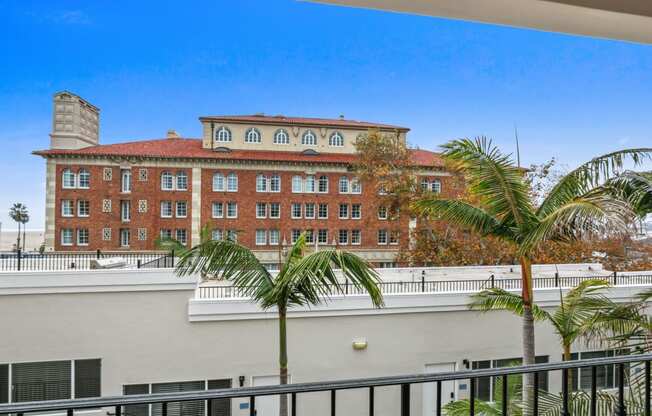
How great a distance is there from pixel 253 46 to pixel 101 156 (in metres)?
6.90

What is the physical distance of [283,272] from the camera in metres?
3.56

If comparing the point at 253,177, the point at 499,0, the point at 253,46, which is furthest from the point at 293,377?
the point at 253,177

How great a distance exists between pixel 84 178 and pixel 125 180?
4.23 feet

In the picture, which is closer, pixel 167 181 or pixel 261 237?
pixel 167 181

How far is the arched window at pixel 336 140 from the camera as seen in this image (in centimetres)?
1463

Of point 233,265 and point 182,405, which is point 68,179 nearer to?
point 182,405

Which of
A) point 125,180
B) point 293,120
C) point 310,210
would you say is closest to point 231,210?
point 310,210

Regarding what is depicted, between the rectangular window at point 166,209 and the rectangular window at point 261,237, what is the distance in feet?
10.8

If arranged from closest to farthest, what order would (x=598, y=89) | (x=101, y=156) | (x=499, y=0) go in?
(x=499, y=0), (x=598, y=89), (x=101, y=156)

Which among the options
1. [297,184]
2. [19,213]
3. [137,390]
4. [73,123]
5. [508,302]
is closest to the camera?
[508,302]

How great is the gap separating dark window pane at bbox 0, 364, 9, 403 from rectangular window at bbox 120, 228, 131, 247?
32.7ft

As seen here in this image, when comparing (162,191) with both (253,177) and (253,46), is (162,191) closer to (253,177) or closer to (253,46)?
(253,177)

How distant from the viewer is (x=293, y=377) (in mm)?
5062

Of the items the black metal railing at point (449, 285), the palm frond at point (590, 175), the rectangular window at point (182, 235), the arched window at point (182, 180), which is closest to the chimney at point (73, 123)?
the arched window at point (182, 180)
